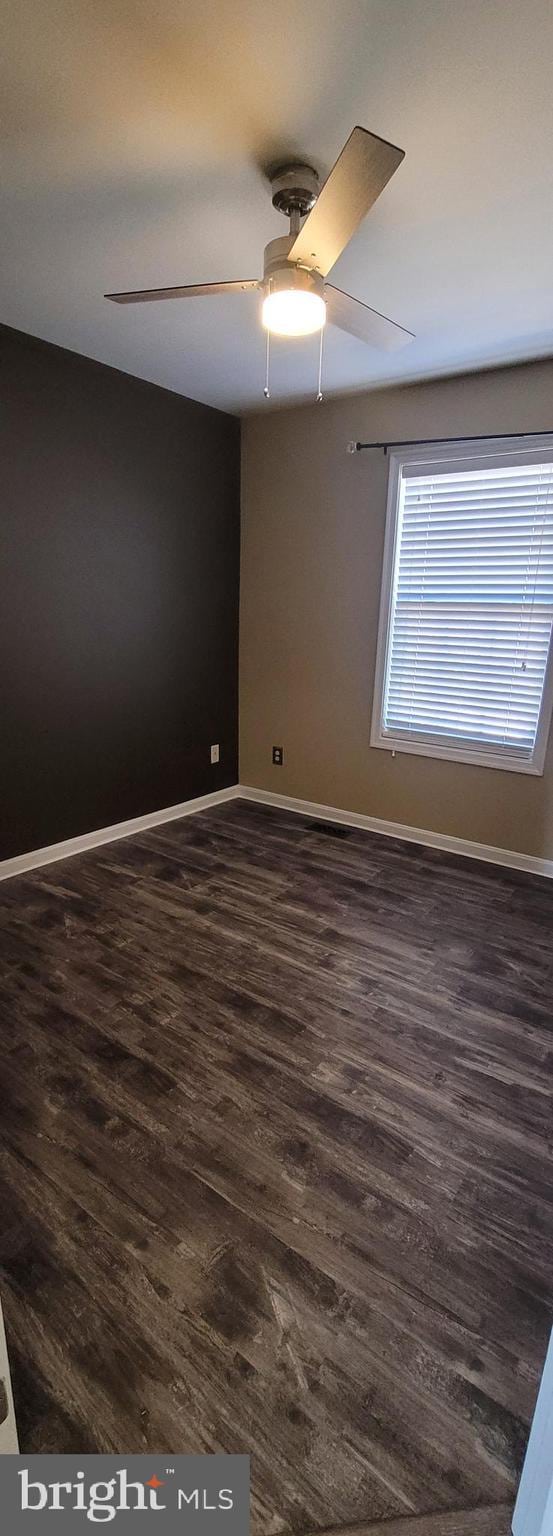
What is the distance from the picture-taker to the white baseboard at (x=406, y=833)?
10.9 feet

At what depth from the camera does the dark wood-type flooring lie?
3.47 feet

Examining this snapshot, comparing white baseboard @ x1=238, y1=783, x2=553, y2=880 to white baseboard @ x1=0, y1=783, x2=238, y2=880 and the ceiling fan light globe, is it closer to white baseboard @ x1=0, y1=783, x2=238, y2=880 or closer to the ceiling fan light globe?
white baseboard @ x1=0, y1=783, x2=238, y2=880

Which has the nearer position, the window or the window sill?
the window

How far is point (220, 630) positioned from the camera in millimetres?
4102

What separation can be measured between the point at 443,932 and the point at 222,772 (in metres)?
2.10

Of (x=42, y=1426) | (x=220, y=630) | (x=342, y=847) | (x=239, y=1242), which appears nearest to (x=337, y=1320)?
(x=239, y=1242)

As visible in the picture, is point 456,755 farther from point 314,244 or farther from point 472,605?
point 314,244

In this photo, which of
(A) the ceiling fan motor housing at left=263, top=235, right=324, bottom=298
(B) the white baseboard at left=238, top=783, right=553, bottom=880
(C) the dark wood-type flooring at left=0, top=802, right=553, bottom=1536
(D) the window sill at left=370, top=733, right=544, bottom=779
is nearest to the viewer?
(C) the dark wood-type flooring at left=0, top=802, right=553, bottom=1536

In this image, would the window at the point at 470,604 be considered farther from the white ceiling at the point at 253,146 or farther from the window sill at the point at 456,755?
the white ceiling at the point at 253,146

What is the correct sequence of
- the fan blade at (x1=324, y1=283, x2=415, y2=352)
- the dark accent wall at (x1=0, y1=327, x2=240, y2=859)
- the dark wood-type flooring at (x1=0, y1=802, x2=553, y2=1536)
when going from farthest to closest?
the dark accent wall at (x1=0, y1=327, x2=240, y2=859)
the fan blade at (x1=324, y1=283, x2=415, y2=352)
the dark wood-type flooring at (x1=0, y1=802, x2=553, y2=1536)

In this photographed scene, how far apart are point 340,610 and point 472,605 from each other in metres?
0.81

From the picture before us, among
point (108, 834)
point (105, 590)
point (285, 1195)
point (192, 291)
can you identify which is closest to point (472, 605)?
point (105, 590)

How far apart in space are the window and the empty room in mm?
19

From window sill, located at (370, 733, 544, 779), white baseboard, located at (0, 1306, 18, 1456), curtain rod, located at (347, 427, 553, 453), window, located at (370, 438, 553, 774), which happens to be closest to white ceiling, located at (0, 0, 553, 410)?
curtain rod, located at (347, 427, 553, 453)
